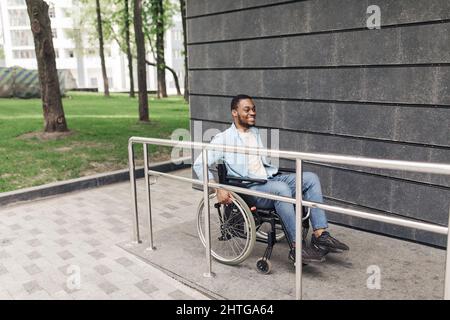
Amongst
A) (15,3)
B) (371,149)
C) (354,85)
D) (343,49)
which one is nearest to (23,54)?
(15,3)

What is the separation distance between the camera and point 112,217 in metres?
5.09

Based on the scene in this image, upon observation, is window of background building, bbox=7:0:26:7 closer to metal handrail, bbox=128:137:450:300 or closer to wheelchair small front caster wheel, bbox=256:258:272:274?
metal handrail, bbox=128:137:450:300

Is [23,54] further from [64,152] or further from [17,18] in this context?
[64,152]

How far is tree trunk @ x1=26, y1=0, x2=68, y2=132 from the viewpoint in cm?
864

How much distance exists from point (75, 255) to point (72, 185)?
2.47 metres

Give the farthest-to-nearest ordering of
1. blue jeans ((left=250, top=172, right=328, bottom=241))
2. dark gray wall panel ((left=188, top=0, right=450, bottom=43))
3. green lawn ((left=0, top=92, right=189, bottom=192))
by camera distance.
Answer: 1. green lawn ((left=0, top=92, right=189, bottom=192))
2. dark gray wall panel ((left=188, top=0, right=450, bottom=43))
3. blue jeans ((left=250, top=172, right=328, bottom=241))

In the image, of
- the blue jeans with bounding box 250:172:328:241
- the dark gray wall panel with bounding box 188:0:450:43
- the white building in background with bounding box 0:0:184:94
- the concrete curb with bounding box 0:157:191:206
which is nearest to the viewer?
the blue jeans with bounding box 250:172:328:241

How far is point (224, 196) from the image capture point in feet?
10.9

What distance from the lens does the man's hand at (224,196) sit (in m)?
3.32

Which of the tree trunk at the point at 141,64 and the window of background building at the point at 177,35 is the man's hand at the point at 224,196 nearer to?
the tree trunk at the point at 141,64

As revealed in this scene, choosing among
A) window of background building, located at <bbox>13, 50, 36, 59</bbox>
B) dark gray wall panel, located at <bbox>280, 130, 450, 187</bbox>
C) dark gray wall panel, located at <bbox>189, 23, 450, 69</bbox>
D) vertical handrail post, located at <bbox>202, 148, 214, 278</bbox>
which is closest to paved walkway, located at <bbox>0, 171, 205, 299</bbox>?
vertical handrail post, located at <bbox>202, 148, 214, 278</bbox>

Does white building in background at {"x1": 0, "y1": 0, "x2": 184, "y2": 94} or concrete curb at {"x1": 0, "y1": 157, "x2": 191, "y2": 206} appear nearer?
concrete curb at {"x1": 0, "y1": 157, "x2": 191, "y2": 206}
